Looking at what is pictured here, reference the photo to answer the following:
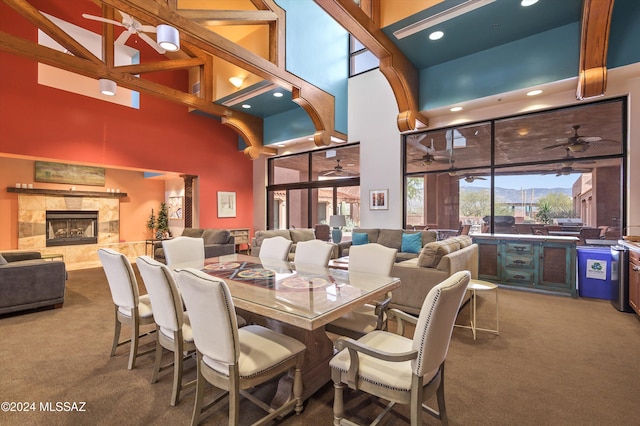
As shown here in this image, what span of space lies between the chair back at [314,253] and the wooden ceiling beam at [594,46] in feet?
13.6

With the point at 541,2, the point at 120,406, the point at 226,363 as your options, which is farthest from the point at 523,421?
the point at 541,2

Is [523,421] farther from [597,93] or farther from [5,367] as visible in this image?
[597,93]

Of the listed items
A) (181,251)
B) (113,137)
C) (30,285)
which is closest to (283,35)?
(181,251)

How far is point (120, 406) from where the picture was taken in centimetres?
202

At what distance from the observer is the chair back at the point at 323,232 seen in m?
7.78

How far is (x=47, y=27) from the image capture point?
474cm

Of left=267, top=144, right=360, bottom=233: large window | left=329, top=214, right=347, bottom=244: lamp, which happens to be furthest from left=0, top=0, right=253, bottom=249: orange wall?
left=329, top=214, right=347, bottom=244: lamp

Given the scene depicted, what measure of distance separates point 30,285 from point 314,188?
233 inches

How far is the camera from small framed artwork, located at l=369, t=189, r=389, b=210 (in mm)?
6766

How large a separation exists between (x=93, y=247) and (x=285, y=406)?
828 cm

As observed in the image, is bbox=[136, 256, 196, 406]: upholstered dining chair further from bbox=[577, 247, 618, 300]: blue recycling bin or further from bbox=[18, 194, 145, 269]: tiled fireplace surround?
bbox=[18, 194, 145, 269]: tiled fireplace surround

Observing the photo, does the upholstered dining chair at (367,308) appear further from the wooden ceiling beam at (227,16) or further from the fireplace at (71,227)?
the fireplace at (71,227)

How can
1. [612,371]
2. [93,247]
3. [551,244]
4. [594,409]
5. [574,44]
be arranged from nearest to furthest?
1. [594,409]
2. [612,371]
3. [574,44]
4. [551,244]
5. [93,247]

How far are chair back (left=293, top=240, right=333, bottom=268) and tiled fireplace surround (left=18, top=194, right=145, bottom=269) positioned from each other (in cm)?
691
